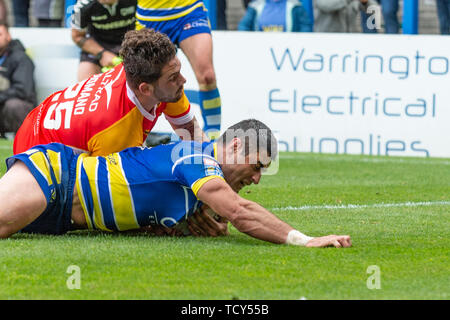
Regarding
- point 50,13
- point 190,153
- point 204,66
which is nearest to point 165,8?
point 204,66

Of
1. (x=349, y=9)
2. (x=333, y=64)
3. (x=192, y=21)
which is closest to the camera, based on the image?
(x=192, y=21)

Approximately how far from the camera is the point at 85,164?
5898mm

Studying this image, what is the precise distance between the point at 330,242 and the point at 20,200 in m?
1.76

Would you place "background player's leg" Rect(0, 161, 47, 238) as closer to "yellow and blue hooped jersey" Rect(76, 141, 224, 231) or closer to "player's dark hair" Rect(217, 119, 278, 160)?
"yellow and blue hooped jersey" Rect(76, 141, 224, 231)

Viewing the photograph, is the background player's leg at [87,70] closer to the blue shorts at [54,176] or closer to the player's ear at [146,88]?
the player's ear at [146,88]

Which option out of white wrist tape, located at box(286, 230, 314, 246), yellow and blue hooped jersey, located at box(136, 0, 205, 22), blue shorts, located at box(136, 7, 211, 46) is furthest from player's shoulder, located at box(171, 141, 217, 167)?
yellow and blue hooped jersey, located at box(136, 0, 205, 22)

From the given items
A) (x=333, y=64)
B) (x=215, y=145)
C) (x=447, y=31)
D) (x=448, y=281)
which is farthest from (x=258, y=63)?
(x=448, y=281)

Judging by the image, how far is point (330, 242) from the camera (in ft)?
18.3

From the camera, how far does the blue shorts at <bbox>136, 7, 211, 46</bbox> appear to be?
9.41 meters

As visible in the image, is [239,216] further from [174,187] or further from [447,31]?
[447,31]

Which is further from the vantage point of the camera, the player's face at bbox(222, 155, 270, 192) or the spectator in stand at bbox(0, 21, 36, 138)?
the spectator in stand at bbox(0, 21, 36, 138)

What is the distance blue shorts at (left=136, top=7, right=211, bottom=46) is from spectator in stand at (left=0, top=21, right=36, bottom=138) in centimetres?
395
